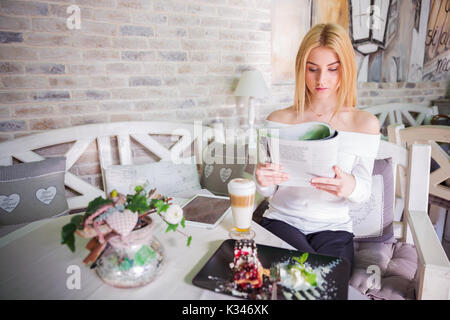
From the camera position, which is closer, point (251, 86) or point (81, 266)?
point (81, 266)

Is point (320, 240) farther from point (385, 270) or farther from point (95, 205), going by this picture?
point (95, 205)

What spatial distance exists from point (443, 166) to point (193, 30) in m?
2.13

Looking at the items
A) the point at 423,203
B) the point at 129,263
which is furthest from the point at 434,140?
the point at 129,263

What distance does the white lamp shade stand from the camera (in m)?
2.46

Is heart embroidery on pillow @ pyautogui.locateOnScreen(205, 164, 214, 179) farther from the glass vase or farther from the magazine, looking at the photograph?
the glass vase

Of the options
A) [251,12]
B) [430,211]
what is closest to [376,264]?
[430,211]

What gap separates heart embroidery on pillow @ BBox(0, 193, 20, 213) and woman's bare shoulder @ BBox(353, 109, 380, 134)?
1.77m

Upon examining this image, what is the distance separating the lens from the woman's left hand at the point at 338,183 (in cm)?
95

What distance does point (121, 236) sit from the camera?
0.70 metres

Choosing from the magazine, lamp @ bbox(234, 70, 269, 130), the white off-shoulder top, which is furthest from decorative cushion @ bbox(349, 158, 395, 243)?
lamp @ bbox(234, 70, 269, 130)

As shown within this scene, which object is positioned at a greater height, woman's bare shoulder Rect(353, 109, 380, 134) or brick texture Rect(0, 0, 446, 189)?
brick texture Rect(0, 0, 446, 189)

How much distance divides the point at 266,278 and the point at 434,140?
1.48 metres

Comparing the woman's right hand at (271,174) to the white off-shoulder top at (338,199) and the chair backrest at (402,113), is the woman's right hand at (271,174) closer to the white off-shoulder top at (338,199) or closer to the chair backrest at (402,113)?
the white off-shoulder top at (338,199)

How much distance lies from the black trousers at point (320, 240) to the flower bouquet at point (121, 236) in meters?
0.52
